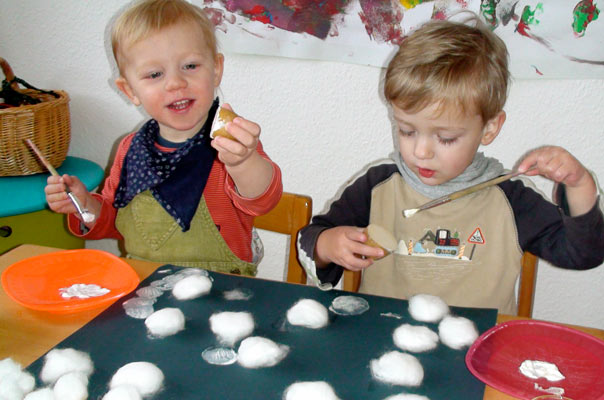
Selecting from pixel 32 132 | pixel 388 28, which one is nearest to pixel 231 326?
pixel 388 28

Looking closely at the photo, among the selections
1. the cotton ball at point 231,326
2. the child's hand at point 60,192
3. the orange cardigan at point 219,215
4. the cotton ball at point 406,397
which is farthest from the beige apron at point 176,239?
the cotton ball at point 406,397

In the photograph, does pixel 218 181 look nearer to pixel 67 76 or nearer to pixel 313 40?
pixel 313 40

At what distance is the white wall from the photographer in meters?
1.36

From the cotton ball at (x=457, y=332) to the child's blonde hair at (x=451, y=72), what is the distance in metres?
0.34

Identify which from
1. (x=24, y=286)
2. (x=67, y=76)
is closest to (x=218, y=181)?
(x=24, y=286)

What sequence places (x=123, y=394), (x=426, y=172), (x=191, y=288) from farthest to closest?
1. (x=426, y=172)
2. (x=191, y=288)
3. (x=123, y=394)

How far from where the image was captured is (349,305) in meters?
0.79

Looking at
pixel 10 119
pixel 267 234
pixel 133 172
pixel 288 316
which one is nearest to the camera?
pixel 288 316

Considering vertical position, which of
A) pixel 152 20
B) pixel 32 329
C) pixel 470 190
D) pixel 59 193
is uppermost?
pixel 152 20

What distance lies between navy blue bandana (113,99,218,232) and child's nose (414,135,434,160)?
1.49ft

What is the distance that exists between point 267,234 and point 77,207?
0.88 m

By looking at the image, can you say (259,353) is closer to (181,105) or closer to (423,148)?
(423,148)

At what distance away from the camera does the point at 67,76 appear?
1907 millimetres

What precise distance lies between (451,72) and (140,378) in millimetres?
648
